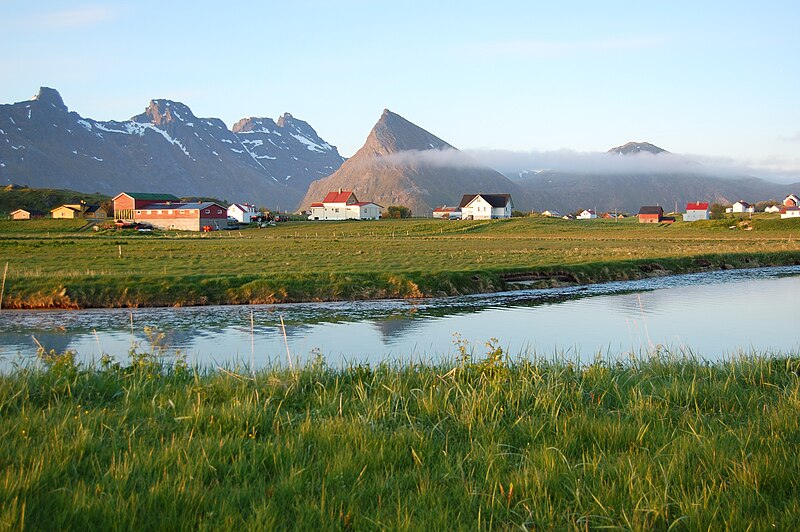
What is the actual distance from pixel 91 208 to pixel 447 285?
145 metres

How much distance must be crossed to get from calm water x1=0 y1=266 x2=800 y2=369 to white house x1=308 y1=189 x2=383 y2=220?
139924 mm

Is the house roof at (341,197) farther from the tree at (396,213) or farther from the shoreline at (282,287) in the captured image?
the shoreline at (282,287)

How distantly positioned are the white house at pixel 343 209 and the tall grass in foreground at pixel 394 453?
546 ft

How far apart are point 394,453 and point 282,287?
30260 mm

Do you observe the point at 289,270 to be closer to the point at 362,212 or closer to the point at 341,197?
the point at 362,212

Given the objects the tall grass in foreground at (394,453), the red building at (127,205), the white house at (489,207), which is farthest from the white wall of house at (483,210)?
the tall grass in foreground at (394,453)

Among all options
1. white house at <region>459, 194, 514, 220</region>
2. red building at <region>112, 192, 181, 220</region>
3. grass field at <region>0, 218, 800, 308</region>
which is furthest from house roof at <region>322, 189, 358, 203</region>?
grass field at <region>0, 218, 800, 308</region>

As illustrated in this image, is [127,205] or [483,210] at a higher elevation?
[127,205]

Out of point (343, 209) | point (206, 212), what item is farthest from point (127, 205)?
point (343, 209)

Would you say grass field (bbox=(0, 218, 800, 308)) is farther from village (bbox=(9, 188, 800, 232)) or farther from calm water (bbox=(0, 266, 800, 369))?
village (bbox=(9, 188, 800, 232))

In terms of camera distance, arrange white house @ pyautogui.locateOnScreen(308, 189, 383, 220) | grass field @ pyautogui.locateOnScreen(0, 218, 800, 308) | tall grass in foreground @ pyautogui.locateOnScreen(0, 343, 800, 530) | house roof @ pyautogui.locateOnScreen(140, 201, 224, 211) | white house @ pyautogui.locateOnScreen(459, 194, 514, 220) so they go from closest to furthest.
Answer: tall grass in foreground @ pyautogui.locateOnScreen(0, 343, 800, 530) < grass field @ pyautogui.locateOnScreen(0, 218, 800, 308) < house roof @ pyautogui.locateOnScreen(140, 201, 224, 211) < white house @ pyautogui.locateOnScreen(459, 194, 514, 220) < white house @ pyautogui.locateOnScreen(308, 189, 383, 220)

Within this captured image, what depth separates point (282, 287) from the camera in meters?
36.6

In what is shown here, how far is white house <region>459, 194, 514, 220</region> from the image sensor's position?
175250mm

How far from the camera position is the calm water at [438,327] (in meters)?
20.5
